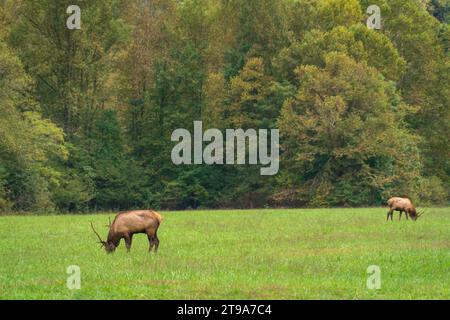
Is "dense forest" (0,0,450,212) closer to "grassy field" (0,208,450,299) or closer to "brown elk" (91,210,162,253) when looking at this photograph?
"grassy field" (0,208,450,299)

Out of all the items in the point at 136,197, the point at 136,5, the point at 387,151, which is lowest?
the point at 136,197

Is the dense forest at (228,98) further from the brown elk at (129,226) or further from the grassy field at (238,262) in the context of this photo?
the brown elk at (129,226)

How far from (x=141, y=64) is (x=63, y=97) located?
865 centimetres

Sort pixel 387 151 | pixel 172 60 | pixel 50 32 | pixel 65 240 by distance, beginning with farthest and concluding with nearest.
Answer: pixel 172 60, pixel 50 32, pixel 387 151, pixel 65 240

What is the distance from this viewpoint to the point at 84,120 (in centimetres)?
6850

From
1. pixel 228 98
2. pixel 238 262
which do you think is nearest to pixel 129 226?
pixel 238 262

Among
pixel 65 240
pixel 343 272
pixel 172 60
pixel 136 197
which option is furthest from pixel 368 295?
pixel 172 60

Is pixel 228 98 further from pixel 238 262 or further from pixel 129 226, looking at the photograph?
pixel 238 262

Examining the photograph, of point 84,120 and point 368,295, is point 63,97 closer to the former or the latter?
point 84,120

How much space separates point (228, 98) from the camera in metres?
69.8

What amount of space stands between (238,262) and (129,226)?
3637mm

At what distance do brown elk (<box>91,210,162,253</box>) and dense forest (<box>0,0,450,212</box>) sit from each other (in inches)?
1339

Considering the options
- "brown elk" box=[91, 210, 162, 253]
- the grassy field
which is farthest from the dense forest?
"brown elk" box=[91, 210, 162, 253]

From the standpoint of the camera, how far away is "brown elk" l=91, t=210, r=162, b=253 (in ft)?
77.2
